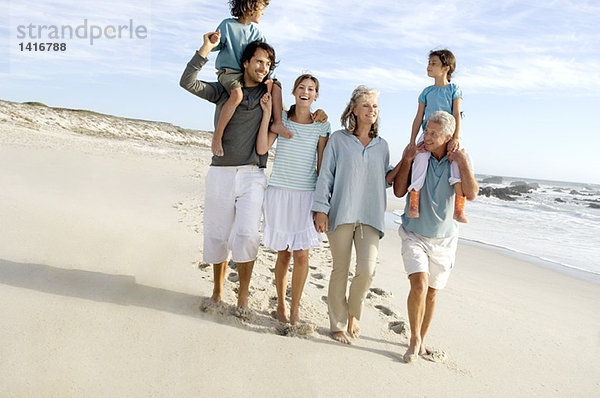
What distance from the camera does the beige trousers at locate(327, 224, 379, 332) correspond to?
3.16 meters

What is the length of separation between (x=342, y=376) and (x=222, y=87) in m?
2.23

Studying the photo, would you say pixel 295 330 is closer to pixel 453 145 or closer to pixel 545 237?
pixel 453 145

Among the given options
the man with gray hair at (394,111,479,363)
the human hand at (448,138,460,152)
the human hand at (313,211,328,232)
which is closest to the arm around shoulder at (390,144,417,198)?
the man with gray hair at (394,111,479,363)

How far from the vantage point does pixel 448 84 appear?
3627 mm

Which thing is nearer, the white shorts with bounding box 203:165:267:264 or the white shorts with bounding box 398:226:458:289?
the white shorts with bounding box 398:226:458:289

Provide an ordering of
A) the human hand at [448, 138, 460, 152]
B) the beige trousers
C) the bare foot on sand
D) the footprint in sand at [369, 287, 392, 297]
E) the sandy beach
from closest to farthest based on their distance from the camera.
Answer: the sandy beach < the bare foot on sand < the human hand at [448, 138, 460, 152] < the beige trousers < the footprint in sand at [369, 287, 392, 297]

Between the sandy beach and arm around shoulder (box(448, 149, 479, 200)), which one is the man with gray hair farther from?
the sandy beach

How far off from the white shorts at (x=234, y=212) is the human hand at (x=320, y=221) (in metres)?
0.46

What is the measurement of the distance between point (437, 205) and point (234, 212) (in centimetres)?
150

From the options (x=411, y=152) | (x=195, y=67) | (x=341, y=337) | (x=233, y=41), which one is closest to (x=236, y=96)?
(x=195, y=67)

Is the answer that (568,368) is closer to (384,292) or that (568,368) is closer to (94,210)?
(384,292)

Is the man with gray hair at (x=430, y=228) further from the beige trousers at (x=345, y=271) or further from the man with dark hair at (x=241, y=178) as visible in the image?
the man with dark hair at (x=241, y=178)

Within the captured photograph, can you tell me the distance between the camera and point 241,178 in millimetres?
3312

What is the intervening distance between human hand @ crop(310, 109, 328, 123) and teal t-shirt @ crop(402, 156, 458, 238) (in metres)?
0.85
